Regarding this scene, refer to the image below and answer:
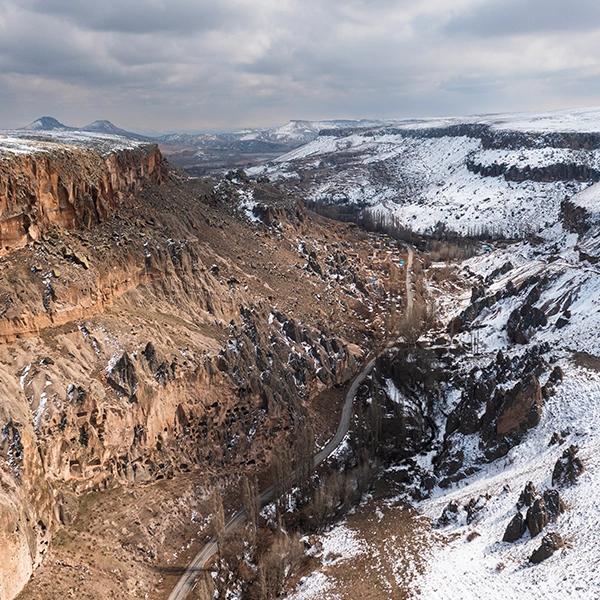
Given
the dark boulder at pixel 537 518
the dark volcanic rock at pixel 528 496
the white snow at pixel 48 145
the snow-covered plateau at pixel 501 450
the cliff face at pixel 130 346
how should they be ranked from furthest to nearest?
the white snow at pixel 48 145, the cliff face at pixel 130 346, the dark volcanic rock at pixel 528 496, the dark boulder at pixel 537 518, the snow-covered plateau at pixel 501 450

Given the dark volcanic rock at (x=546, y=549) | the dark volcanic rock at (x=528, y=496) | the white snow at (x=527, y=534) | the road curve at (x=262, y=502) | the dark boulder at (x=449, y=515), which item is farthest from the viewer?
the dark boulder at (x=449, y=515)

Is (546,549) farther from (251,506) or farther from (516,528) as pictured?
(251,506)

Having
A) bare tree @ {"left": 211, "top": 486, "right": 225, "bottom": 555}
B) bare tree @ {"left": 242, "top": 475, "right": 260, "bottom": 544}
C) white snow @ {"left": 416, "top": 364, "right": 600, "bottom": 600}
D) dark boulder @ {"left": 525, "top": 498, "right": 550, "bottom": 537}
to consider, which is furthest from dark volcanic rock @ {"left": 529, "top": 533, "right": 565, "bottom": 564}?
bare tree @ {"left": 211, "top": 486, "right": 225, "bottom": 555}

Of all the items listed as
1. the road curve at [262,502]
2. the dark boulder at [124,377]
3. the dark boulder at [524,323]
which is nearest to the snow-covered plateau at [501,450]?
the dark boulder at [524,323]

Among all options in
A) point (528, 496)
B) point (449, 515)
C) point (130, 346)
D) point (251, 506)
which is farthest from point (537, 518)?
point (130, 346)

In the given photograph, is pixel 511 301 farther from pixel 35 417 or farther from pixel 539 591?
pixel 35 417

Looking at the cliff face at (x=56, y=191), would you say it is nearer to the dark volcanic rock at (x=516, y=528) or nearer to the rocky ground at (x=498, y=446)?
the rocky ground at (x=498, y=446)

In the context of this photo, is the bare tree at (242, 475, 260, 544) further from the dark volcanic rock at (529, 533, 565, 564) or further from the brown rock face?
the brown rock face
